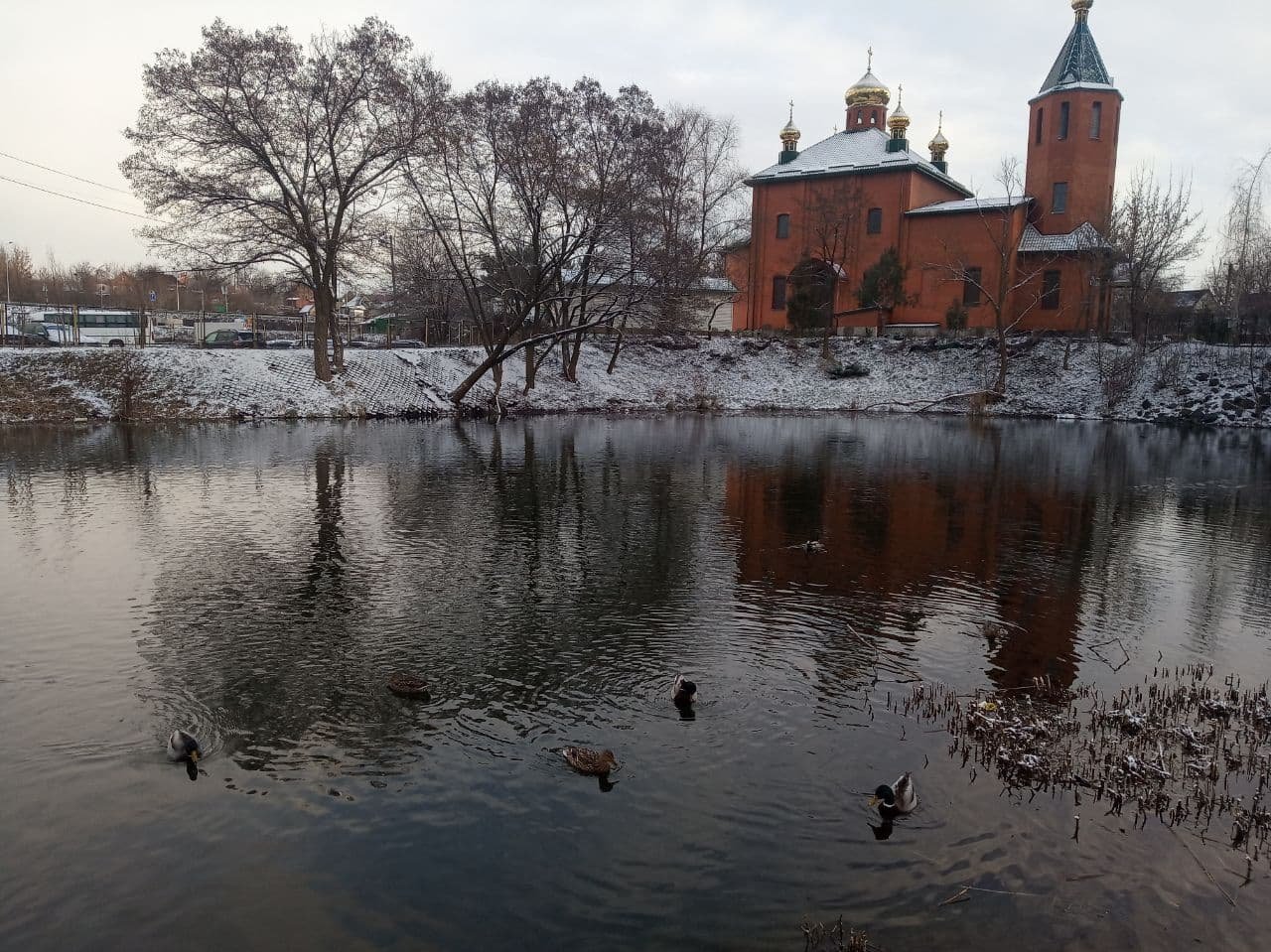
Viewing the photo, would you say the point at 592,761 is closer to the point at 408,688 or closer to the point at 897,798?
the point at 408,688

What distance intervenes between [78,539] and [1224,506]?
23.4 m

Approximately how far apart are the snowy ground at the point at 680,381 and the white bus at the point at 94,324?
17.9 meters

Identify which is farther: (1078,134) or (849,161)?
(849,161)

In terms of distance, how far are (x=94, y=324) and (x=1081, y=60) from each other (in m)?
65.2

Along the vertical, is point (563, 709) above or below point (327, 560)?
below

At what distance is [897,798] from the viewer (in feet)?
21.7

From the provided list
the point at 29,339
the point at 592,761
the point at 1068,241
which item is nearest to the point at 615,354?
the point at 1068,241

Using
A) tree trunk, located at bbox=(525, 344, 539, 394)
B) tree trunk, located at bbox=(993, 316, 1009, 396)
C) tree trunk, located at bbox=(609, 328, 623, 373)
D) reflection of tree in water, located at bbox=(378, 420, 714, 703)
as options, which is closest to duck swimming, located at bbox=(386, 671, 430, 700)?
reflection of tree in water, located at bbox=(378, 420, 714, 703)

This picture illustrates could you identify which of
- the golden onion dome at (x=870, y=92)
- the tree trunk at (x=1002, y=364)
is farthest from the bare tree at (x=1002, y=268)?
the golden onion dome at (x=870, y=92)

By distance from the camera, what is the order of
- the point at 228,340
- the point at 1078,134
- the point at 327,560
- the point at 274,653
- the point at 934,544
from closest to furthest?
1. the point at 274,653
2. the point at 327,560
3. the point at 934,544
4. the point at 228,340
5. the point at 1078,134

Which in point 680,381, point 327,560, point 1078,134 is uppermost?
point 1078,134

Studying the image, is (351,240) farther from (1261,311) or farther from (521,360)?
(1261,311)

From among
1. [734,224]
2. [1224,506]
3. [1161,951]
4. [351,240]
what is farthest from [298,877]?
[734,224]

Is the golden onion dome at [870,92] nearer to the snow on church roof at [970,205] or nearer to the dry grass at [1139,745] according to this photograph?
the snow on church roof at [970,205]
